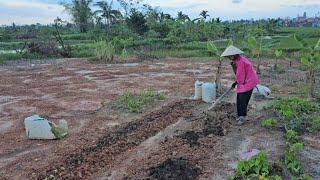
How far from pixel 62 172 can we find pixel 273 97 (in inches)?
220

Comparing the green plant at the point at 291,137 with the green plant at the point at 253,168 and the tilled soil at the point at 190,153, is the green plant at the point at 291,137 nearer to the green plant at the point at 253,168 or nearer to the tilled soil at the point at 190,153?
the tilled soil at the point at 190,153

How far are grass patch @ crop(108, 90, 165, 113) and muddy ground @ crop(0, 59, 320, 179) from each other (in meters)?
0.21

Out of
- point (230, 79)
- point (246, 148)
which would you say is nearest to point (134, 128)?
point (246, 148)

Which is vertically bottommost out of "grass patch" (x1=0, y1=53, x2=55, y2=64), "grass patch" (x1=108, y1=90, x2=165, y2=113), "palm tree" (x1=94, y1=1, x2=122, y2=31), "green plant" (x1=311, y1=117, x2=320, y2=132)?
"green plant" (x1=311, y1=117, x2=320, y2=132)

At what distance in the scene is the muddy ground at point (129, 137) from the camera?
16.7 feet

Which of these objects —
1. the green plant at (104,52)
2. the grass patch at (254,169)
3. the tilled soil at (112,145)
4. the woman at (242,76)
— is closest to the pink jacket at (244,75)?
the woman at (242,76)

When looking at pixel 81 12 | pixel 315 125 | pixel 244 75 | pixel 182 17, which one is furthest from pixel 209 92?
pixel 81 12

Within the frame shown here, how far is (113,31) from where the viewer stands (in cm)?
2809

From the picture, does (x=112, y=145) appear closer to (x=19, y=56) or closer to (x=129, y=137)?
(x=129, y=137)

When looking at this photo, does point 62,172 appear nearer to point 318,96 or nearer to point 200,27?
point 318,96

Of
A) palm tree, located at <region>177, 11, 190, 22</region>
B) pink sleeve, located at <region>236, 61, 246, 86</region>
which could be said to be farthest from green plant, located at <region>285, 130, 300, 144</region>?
palm tree, located at <region>177, 11, 190, 22</region>

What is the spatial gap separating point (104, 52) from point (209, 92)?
9.25 metres

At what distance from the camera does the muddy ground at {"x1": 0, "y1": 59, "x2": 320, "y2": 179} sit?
5.08 metres

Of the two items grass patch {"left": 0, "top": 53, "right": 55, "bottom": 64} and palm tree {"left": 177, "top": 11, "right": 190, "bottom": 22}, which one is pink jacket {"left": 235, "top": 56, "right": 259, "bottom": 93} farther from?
palm tree {"left": 177, "top": 11, "right": 190, "bottom": 22}
